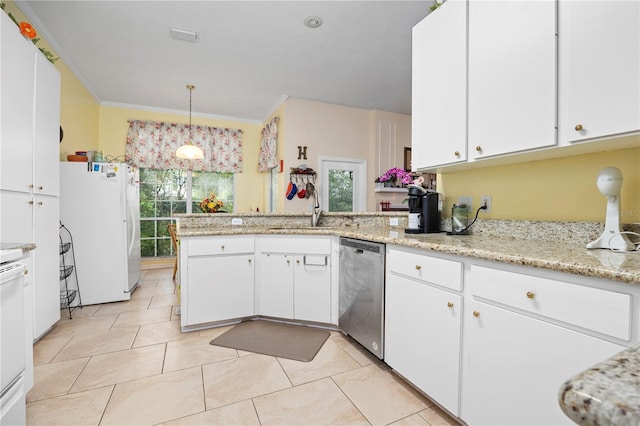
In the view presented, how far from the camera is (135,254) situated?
376cm

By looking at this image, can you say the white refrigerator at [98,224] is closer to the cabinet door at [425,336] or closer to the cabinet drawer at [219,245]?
→ the cabinet drawer at [219,245]

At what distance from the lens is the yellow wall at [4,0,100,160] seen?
11.3 ft

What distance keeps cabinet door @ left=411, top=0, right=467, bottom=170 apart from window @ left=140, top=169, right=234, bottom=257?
4507 millimetres

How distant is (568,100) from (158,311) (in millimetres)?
3503

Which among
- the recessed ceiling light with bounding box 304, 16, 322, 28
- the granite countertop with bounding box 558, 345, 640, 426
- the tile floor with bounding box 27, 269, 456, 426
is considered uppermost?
the recessed ceiling light with bounding box 304, 16, 322, 28

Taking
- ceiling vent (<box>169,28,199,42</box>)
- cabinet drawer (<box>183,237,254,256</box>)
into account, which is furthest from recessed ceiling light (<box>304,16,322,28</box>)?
cabinet drawer (<box>183,237,254,256</box>)

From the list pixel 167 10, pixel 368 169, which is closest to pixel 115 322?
pixel 167 10

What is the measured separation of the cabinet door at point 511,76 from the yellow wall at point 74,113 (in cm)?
395

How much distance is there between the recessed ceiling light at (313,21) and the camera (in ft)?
9.09

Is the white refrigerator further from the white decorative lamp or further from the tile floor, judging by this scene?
the white decorative lamp

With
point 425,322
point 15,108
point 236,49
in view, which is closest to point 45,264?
point 15,108

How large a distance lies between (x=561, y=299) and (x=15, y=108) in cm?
307

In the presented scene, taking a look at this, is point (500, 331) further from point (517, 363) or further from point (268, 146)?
point (268, 146)

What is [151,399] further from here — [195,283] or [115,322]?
[115,322]
